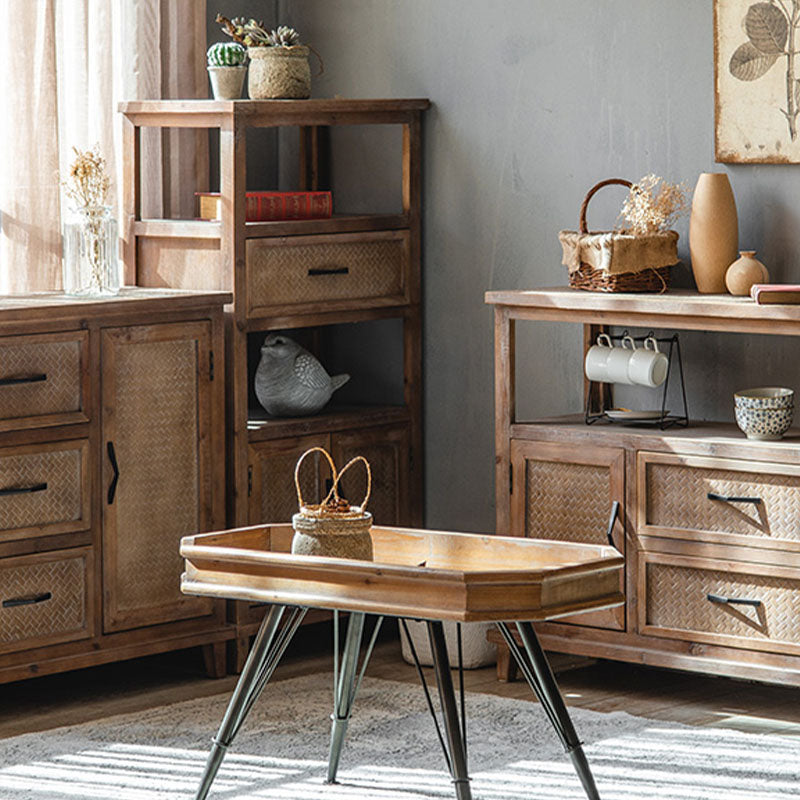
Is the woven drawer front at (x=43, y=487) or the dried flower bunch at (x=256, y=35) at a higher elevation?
the dried flower bunch at (x=256, y=35)

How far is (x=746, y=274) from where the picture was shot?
400cm

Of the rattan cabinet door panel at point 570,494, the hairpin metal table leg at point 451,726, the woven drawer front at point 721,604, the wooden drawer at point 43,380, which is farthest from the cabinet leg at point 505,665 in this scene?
the hairpin metal table leg at point 451,726

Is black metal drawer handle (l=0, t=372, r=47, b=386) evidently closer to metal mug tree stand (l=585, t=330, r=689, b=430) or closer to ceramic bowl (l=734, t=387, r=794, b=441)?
metal mug tree stand (l=585, t=330, r=689, b=430)

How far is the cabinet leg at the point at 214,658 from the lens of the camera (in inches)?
175

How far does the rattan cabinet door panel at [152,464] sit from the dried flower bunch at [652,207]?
1.06 meters

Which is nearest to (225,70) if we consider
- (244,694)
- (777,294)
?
(777,294)

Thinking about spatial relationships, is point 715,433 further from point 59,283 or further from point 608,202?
point 59,283

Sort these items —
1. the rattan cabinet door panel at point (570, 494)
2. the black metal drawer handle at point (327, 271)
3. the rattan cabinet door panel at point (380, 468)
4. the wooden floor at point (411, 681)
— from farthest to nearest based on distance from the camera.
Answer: the rattan cabinet door panel at point (380, 468)
the black metal drawer handle at point (327, 271)
the rattan cabinet door panel at point (570, 494)
the wooden floor at point (411, 681)

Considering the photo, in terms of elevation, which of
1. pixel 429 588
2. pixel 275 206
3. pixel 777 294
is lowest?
pixel 429 588

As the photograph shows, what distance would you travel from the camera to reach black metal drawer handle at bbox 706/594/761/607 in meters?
3.93

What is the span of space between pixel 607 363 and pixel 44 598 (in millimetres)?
1414

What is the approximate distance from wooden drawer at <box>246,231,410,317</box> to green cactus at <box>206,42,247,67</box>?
18.6 inches

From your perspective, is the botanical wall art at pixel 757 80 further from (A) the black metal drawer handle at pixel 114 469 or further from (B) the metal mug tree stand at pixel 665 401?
(A) the black metal drawer handle at pixel 114 469

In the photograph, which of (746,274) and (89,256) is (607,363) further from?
(89,256)
